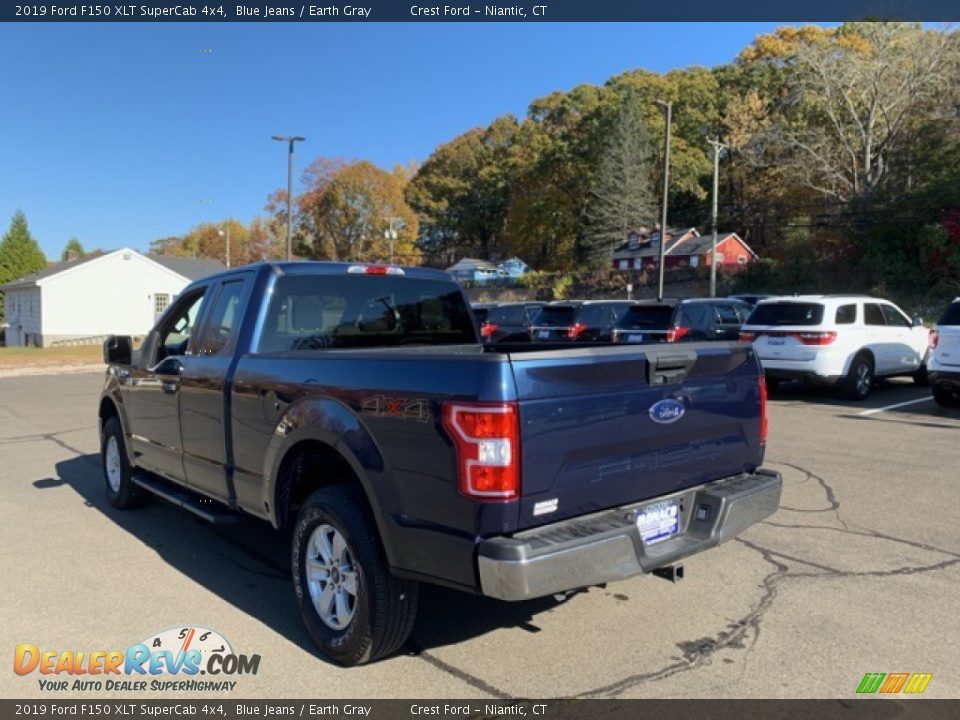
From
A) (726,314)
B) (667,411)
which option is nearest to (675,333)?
(726,314)

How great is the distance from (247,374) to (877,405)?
11.5 metres

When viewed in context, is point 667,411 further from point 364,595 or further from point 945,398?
point 945,398

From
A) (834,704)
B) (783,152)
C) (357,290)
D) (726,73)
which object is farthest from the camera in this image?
(726,73)

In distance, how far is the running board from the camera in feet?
15.5

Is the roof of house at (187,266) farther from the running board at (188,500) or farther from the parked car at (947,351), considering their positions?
the running board at (188,500)

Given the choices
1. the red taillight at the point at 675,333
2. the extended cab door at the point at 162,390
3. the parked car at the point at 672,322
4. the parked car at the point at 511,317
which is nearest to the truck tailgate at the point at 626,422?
the extended cab door at the point at 162,390

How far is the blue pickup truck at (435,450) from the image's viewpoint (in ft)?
9.89

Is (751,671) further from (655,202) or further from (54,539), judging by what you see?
(655,202)

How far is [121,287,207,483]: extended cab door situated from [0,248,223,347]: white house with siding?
1704 inches

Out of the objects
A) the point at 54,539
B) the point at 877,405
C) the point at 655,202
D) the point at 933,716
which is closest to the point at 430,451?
the point at 933,716

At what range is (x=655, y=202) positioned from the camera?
205 ft

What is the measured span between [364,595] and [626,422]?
1.46 m

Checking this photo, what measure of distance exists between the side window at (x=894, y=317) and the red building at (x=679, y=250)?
35588 mm

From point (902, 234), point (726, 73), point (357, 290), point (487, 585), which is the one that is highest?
point (726, 73)
